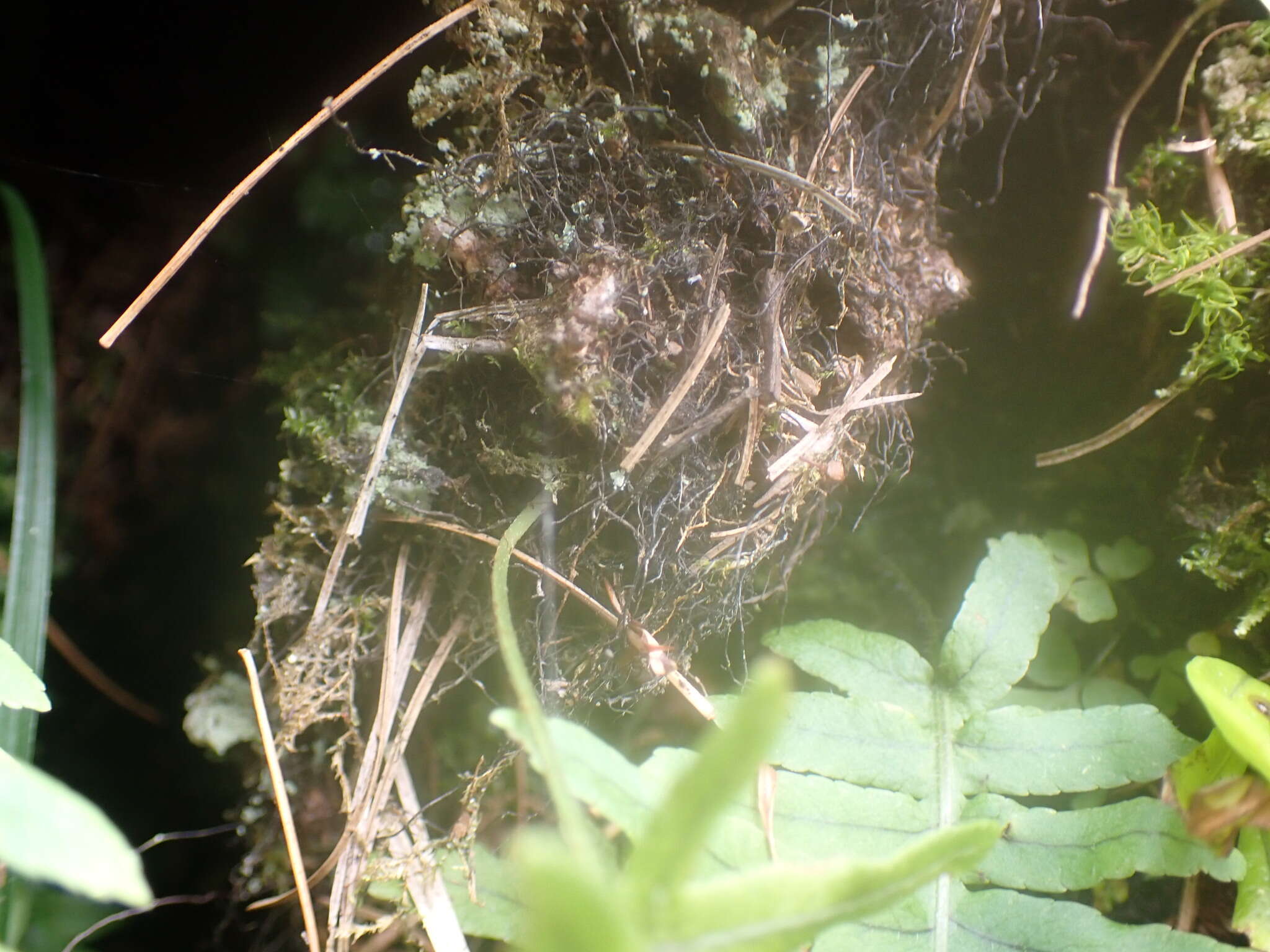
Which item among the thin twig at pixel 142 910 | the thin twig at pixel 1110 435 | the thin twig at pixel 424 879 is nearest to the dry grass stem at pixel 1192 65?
the thin twig at pixel 1110 435

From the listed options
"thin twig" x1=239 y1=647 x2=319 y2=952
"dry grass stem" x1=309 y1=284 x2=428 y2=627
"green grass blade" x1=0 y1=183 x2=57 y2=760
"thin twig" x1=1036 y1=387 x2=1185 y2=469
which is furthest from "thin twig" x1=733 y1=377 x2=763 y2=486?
"green grass blade" x1=0 y1=183 x2=57 y2=760

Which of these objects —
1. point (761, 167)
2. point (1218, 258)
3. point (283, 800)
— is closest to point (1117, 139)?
point (1218, 258)

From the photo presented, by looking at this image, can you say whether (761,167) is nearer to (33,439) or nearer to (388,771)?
(388,771)

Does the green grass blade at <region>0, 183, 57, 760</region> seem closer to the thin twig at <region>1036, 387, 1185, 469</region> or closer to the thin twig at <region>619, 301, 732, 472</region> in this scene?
the thin twig at <region>619, 301, 732, 472</region>

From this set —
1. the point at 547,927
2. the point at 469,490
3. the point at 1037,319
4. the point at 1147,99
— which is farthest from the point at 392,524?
the point at 1147,99

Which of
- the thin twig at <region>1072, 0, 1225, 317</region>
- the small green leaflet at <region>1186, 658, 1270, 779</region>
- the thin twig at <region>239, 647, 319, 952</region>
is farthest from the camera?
the thin twig at <region>1072, 0, 1225, 317</region>

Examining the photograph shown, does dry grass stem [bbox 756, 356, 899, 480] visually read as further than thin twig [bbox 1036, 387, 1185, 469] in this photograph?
No

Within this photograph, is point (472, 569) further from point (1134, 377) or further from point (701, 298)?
point (1134, 377)
